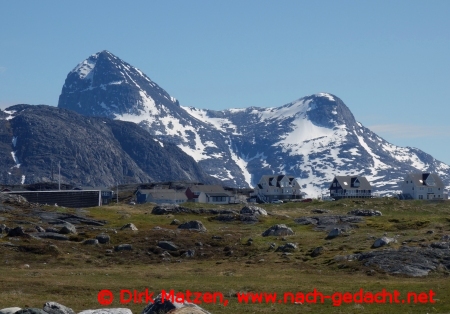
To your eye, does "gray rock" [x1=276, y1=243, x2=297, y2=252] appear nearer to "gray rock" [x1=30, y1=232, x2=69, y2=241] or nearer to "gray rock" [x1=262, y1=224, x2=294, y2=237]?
"gray rock" [x1=262, y1=224, x2=294, y2=237]

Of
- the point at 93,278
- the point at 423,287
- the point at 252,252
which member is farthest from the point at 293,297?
the point at 252,252

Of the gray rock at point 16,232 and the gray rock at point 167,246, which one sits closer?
the gray rock at point 167,246

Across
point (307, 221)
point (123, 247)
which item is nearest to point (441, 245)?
point (123, 247)

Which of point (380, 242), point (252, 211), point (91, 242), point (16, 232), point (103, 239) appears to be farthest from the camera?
point (252, 211)

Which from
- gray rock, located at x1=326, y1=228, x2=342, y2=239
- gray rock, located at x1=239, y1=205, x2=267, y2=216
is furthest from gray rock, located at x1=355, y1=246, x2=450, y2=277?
gray rock, located at x1=239, y1=205, x2=267, y2=216

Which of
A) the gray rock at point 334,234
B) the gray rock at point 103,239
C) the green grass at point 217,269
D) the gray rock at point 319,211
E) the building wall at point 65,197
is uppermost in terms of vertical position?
the building wall at point 65,197

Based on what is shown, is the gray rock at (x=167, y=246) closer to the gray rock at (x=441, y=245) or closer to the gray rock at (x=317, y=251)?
the gray rock at (x=317, y=251)

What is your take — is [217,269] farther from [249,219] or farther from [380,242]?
[249,219]

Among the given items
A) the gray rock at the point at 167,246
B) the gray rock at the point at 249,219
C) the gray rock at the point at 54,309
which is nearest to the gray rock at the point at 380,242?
the gray rock at the point at 167,246

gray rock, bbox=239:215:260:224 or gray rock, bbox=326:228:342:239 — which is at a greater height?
gray rock, bbox=239:215:260:224

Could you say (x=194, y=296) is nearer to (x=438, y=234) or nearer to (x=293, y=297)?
(x=293, y=297)

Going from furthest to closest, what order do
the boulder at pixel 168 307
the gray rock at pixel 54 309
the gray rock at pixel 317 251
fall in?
the gray rock at pixel 317 251 < the gray rock at pixel 54 309 < the boulder at pixel 168 307

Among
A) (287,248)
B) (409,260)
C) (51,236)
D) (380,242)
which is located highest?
(380,242)

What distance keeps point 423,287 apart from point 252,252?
101 feet
